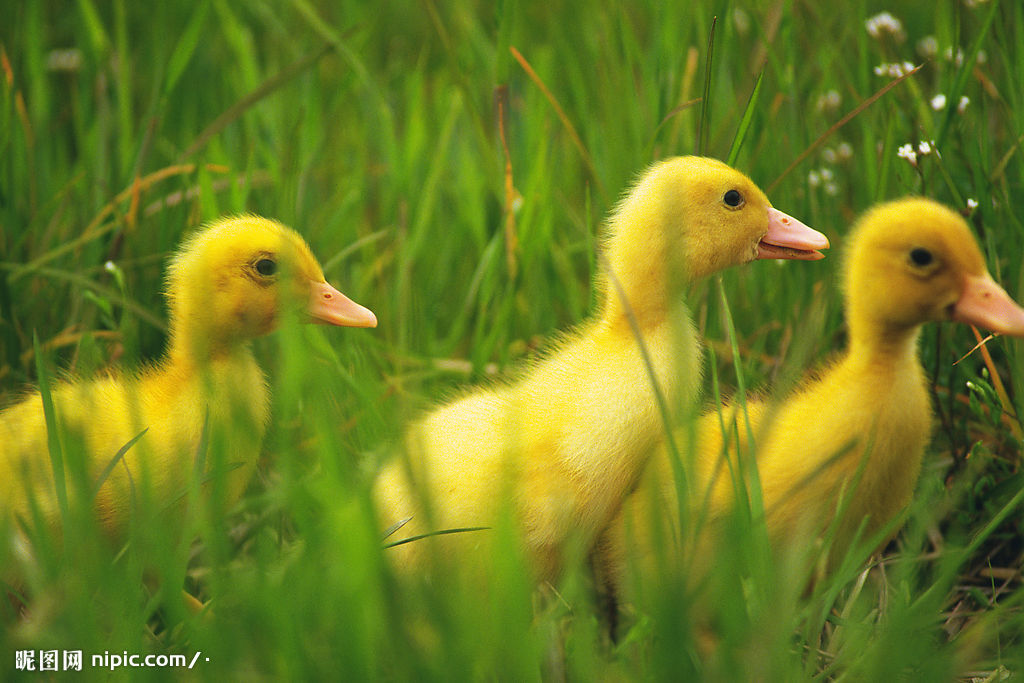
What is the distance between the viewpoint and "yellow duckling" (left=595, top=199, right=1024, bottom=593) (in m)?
1.75

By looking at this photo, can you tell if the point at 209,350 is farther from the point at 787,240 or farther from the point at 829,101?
the point at 829,101

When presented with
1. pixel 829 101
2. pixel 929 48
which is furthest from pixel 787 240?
pixel 929 48

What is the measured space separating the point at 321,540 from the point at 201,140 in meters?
1.54

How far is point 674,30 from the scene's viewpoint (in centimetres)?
272

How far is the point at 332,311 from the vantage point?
199cm

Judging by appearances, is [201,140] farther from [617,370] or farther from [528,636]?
[528,636]

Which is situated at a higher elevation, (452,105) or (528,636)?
(452,105)

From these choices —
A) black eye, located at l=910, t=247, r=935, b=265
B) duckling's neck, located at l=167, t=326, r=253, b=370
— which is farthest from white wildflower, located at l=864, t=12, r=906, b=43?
duckling's neck, located at l=167, t=326, r=253, b=370

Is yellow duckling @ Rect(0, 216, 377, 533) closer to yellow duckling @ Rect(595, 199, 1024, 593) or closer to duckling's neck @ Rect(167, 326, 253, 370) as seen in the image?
duckling's neck @ Rect(167, 326, 253, 370)

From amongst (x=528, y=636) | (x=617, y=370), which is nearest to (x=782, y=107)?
(x=617, y=370)

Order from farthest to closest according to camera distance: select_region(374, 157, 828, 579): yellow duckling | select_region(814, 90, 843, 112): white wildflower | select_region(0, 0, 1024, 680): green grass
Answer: select_region(814, 90, 843, 112): white wildflower
select_region(374, 157, 828, 579): yellow duckling
select_region(0, 0, 1024, 680): green grass

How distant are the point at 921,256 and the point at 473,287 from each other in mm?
1288

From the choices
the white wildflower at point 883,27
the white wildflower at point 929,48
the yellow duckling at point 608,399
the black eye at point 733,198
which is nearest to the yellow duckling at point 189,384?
the yellow duckling at point 608,399

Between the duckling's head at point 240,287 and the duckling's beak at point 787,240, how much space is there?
835 mm
